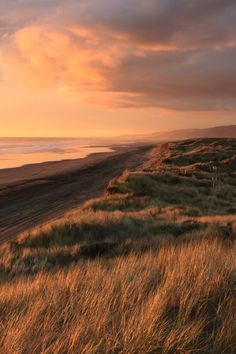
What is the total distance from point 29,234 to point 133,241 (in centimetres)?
395

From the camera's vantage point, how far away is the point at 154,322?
332cm

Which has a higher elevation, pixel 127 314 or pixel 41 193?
pixel 127 314

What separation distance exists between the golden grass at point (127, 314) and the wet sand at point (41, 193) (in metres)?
10.7

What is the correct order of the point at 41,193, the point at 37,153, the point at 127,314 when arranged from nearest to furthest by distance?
1. the point at 127,314
2. the point at 41,193
3. the point at 37,153

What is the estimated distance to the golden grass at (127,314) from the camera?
3.08 meters

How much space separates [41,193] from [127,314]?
71.4 ft

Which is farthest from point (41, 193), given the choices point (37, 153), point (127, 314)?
point (37, 153)

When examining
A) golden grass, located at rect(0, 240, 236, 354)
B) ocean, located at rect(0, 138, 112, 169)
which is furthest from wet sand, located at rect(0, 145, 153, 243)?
golden grass, located at rect(0, 240, 236, 354)

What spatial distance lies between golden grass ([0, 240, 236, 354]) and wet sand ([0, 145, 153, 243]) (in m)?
10.7

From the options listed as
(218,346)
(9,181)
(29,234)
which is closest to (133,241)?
(29,234)

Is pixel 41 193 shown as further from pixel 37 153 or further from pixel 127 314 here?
pixel 37 153

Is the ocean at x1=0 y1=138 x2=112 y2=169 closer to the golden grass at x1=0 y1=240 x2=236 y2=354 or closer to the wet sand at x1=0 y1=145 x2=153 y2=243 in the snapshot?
the wet sand at x1=0 y1=145 x2=153 y2=243

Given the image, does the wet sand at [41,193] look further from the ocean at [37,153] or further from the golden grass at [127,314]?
the golden grass at [127,314]

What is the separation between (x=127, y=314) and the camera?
3736 mm
